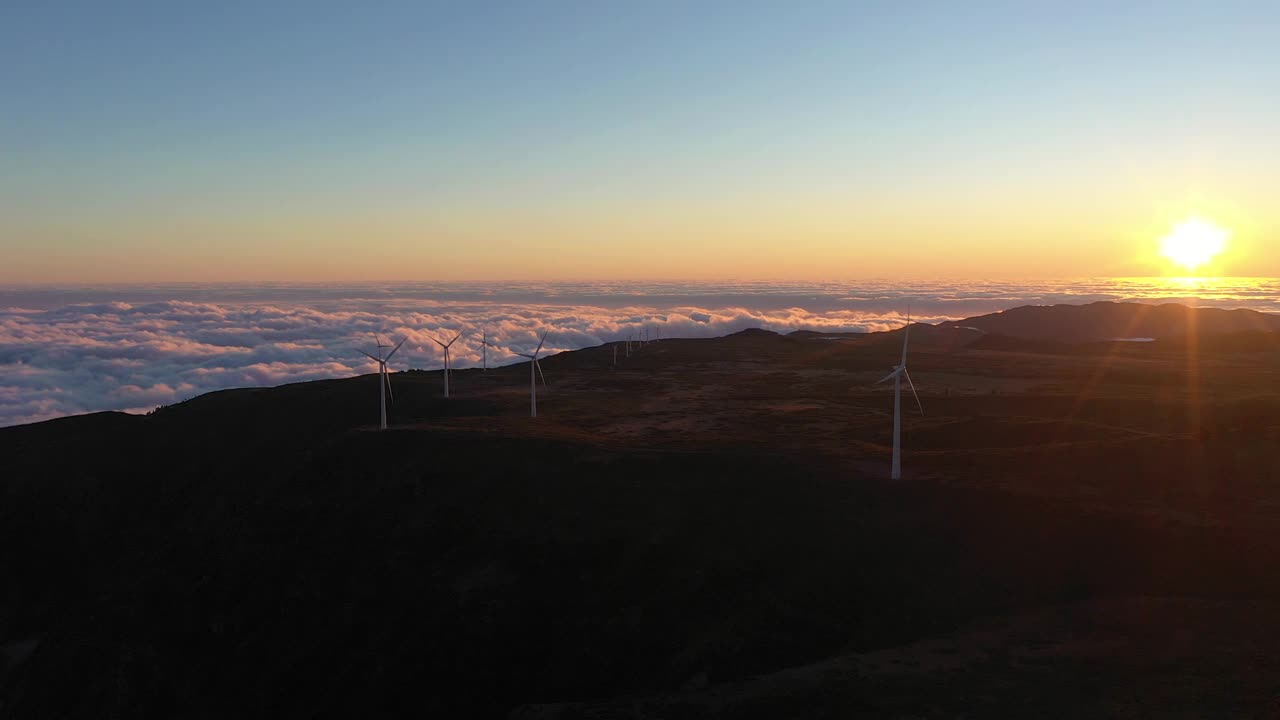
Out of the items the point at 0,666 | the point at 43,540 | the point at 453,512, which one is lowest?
the point at 0,666

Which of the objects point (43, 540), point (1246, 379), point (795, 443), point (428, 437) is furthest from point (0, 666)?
point (1246, 379)

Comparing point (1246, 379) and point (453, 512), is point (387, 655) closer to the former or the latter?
point (453, 512)

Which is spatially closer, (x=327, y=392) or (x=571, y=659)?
(x=571, y=659)

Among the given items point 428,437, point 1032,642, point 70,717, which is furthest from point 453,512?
point 1032,642

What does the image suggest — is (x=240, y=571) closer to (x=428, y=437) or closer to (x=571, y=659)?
(x=428, y=437)

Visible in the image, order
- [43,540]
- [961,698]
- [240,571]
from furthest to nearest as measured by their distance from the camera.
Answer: [43,540]
[240,571]
[961,698]

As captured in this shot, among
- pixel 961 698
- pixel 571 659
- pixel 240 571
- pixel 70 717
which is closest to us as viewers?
pixel 961 698

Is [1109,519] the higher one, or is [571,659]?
[1109,519]
